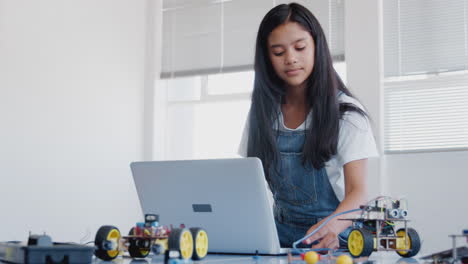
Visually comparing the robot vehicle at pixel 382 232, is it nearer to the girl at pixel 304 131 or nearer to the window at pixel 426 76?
the girl at pixel 304 131

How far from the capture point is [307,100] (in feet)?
6.39

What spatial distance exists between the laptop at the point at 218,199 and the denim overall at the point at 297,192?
37 centimetres

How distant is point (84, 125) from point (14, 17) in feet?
2.55

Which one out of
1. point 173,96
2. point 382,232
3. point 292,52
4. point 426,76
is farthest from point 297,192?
point 173,96

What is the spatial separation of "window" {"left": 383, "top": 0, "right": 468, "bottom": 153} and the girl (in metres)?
1.74

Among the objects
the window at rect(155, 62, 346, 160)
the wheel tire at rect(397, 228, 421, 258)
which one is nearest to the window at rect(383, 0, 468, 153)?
the window at rect(155, 62, 346, 160)

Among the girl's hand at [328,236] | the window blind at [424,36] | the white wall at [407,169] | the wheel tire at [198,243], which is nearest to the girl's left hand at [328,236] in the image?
the girl's hand at [328,236]

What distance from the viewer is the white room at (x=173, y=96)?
3.46m

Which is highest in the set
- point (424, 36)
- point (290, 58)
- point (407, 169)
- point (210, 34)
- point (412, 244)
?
point (210, 34)

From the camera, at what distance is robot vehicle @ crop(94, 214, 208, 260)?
108 centimetres

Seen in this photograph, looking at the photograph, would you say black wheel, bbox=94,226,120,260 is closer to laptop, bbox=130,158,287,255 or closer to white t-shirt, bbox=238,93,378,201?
laptop, bbox=130,158,287,255

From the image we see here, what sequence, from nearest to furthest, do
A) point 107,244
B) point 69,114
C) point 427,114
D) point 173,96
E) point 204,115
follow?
point 107,244, point 427,114, point 69,114, point 204,115, point 173,96

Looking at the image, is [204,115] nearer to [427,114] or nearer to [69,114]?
[69,114]

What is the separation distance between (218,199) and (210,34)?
305cm
